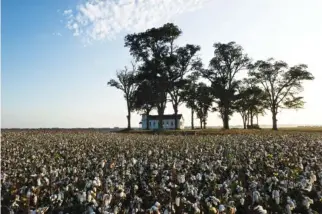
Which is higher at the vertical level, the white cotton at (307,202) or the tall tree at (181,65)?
the tall tree at (181,65)

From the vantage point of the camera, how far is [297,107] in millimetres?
69250

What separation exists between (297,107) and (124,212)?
225 ft

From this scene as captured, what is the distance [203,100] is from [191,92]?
2.78m

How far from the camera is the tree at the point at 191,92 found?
204ft

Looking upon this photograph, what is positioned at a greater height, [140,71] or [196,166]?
[140,71]

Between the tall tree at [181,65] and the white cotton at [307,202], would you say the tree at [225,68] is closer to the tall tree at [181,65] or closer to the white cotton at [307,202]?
the tall tree at [181,65]

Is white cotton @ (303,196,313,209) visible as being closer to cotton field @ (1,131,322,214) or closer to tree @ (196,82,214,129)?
cotton field @ (1,131,322,214)

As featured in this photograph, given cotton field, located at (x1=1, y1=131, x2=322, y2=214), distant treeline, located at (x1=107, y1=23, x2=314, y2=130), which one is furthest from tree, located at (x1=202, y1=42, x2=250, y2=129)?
cotton field, located at (x1=1, y1=131, x2=322, y2=214)

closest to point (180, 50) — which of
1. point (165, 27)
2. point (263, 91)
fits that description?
point (165, 27)

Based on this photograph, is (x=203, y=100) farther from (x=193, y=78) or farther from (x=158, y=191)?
(x=158, y=191)

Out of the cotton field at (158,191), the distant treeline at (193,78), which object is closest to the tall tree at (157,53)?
the distant treeline at (193,78)

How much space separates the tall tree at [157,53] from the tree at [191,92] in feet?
14.9

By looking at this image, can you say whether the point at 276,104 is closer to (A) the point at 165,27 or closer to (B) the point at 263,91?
(B) the point at 263,91

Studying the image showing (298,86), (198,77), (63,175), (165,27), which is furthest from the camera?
(298,86)
